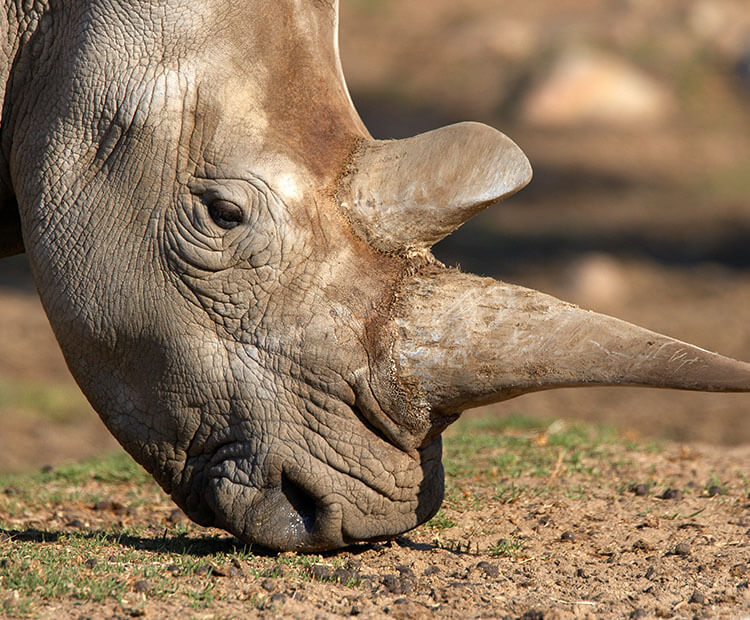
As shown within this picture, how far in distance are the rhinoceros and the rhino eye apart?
1cm

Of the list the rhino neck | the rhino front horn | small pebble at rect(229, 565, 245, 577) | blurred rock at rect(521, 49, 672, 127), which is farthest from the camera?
blurred rock at rect(521, 49, 672, 127)

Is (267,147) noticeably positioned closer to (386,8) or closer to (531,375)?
(531,375)

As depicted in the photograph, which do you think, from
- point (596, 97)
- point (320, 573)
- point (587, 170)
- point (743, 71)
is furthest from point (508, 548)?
point (743, 71)

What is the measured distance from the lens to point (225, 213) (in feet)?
13.1

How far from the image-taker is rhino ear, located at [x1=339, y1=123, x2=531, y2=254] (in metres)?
4.02

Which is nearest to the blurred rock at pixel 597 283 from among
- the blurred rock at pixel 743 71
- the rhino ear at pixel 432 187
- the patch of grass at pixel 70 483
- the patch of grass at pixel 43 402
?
the blurred rock at pixel 743 71

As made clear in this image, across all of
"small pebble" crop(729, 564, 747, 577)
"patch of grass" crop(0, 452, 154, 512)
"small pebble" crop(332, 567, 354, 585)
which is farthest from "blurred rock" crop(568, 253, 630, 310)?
"small pebble" crop(332, 567, 354, 585)

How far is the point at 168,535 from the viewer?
477cm

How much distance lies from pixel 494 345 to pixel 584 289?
8.98 m

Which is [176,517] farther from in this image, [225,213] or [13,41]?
[13,41]

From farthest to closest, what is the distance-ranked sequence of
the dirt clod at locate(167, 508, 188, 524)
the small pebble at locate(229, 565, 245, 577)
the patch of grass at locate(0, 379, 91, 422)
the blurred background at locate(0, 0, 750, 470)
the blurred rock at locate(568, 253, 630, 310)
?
the blurred rock at locate(568, 253, 630, 310)
the blurred background at locate(0, 0, 750, 470)
the patch of grass at locate(0, 379, 91, 422)
the dirt clod at locate(167, 508, 188, 524)
the small pebble at locate(229, 565, 245, 577)

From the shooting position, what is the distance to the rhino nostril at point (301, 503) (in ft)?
12.9

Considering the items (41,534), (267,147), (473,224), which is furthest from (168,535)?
(473,224)

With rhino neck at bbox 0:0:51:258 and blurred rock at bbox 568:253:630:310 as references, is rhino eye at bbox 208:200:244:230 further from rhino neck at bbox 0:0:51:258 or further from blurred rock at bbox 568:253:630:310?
blurred rock at bbox 568:253:630:310
